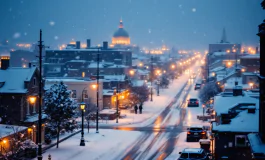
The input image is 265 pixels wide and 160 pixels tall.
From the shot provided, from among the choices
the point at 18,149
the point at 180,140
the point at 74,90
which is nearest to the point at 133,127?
the point at 180,140

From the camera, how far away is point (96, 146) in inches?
1622

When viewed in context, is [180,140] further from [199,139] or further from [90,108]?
[90,108]

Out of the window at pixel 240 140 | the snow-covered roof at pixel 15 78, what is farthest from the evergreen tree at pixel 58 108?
the window at pixel 240 140

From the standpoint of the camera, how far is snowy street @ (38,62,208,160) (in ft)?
123

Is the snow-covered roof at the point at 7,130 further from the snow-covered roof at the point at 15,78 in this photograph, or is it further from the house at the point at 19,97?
the snow-covered roof at the point at 15,78

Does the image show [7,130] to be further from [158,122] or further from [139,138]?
[158,122]

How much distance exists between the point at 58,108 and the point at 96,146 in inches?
173

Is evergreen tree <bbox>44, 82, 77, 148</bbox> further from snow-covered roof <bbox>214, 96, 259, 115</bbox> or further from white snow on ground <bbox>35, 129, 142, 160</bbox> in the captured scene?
snow-covered roof <bbox>214, 96, 259, 115</bbox>

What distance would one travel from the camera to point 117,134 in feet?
158

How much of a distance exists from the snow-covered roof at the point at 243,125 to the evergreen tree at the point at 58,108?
41.6 ft

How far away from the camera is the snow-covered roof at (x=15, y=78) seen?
42.6 metres

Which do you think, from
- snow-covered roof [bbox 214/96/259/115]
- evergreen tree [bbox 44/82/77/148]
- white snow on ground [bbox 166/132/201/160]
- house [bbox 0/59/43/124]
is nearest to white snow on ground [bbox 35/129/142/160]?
evergreen tree [bbox 44/82/77/148]

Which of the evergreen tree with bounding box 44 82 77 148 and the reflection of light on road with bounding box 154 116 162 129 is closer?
the evergreen tree with bounding box 44 82 77 148

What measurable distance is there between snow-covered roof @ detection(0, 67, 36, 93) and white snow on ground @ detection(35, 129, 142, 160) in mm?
6088
